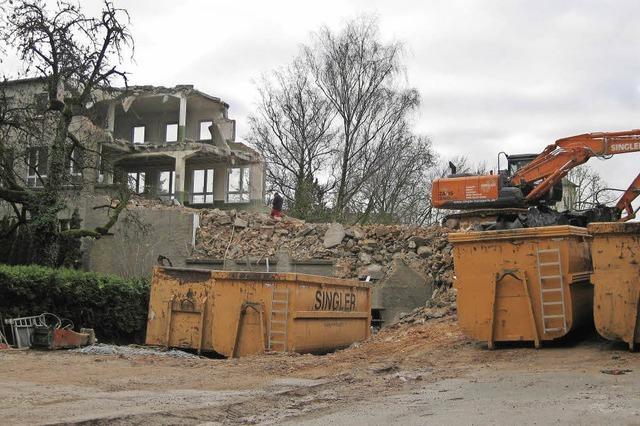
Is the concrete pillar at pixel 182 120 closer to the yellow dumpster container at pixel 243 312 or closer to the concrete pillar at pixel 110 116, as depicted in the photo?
the concrete pillar at pixel 110 116

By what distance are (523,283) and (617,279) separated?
3.98 feet

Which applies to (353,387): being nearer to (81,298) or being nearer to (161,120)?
(81,298)

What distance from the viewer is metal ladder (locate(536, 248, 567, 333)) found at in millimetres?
9109

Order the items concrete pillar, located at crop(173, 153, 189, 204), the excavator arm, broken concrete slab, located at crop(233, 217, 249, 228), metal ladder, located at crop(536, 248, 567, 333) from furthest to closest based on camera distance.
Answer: concrete pillar, located at crop(173, 153, 189, 204)
broken concrete slab, located at crop(233, 217, 249, 228)
the excavator arm
metal ladder, located at crop(536, 248, 567, 333)

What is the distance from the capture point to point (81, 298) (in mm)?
15703

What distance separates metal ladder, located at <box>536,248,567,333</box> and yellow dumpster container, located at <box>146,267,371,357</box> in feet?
14.5

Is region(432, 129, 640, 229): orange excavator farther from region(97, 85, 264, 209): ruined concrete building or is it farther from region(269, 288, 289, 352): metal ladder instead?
region(97, 85, 264, 209): ruined concrete building

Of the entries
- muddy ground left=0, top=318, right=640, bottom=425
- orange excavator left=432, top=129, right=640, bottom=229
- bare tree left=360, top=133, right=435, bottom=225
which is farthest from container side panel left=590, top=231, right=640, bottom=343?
bare tree left=360, top=133, right=435, bottom=225

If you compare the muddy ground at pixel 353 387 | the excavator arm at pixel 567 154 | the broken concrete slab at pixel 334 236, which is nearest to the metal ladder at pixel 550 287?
the muddy ground at pixel 353 387

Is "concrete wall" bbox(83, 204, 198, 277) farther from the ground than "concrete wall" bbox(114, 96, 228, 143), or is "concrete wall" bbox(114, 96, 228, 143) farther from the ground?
"concrete wall" bbox(114, 96, 228, 143)

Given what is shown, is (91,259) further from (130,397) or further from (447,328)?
(130,397)

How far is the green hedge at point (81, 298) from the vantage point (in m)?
14.7

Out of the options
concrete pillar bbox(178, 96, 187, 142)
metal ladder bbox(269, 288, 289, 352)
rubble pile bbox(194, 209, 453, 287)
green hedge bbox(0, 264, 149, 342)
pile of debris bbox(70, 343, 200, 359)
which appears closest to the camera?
metal ladder bbox(269, 288, 289, 352)

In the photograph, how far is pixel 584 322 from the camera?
9531 mm
